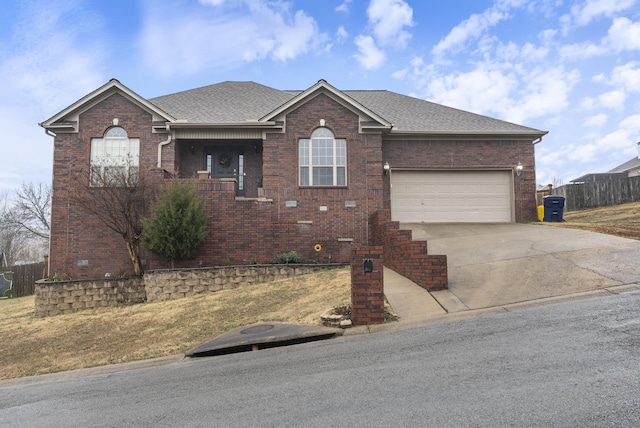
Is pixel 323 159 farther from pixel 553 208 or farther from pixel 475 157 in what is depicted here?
pixel 553 208

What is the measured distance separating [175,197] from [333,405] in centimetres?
982

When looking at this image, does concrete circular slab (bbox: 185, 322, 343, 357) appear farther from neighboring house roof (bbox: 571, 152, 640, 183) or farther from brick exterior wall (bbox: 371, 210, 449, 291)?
neighboring house roof (bbox: 571, 152, 640, 183)

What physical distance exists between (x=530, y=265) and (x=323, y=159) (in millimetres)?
8155

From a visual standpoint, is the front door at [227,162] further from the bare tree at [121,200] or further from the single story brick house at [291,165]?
the bare tree at [121,200]

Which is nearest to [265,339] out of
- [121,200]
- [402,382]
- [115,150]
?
[402,382]

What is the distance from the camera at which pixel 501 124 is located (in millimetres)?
16875

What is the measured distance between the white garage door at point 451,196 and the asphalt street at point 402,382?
31.7ft

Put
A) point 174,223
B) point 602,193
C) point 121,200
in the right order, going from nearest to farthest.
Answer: point 174,223 → point 121,200 → point 602,193

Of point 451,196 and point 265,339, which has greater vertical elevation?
Result: point 451,196

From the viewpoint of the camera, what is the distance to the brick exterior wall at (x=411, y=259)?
8.23 m

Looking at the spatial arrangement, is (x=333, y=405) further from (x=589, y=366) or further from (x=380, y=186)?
(x=380, y=186)

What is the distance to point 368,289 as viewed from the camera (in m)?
7.00

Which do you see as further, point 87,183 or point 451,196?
point 451,196

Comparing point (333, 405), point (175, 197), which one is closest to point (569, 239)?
point (333, 405)
